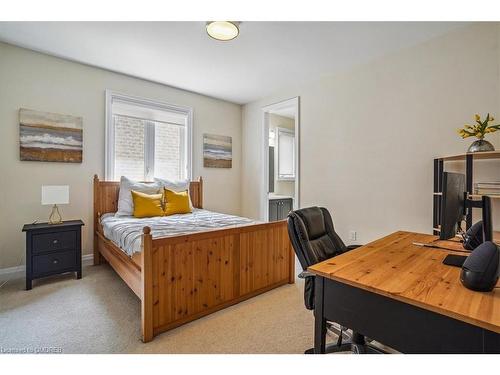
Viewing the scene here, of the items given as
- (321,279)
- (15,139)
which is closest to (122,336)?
(321,279)

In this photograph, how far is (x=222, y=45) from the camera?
2.74 meters

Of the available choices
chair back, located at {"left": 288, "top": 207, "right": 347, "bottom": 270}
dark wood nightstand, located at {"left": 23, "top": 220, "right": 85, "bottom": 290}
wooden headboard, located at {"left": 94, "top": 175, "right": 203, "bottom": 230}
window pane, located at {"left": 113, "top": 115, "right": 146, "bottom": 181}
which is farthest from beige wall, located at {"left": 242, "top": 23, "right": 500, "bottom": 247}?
dark wood nightstand, located at {"left": 23, "top": 220, "right": 85, "bottom": 290}

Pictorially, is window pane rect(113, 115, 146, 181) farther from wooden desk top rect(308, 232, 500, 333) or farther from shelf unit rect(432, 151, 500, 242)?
shelf unit rect(432, 151, 500, 242)

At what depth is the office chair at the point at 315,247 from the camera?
4.83 feet

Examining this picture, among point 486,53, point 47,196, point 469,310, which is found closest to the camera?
point 469,310

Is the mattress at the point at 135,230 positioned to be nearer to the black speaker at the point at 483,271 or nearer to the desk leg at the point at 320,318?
the desk leg at the point at 320,318

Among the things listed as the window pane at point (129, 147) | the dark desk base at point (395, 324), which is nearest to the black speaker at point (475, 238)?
the dark desk base at point (395, 324)

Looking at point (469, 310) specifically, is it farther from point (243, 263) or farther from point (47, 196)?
point (47, 196)

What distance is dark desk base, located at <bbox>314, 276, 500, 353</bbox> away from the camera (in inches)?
30.8

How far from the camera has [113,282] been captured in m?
2.76

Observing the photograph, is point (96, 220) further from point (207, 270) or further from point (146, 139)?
point (207, 270)

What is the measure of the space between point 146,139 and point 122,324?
2624mm

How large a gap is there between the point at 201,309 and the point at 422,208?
2397mm

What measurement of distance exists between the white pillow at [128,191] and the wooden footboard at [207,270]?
159 centimetres
